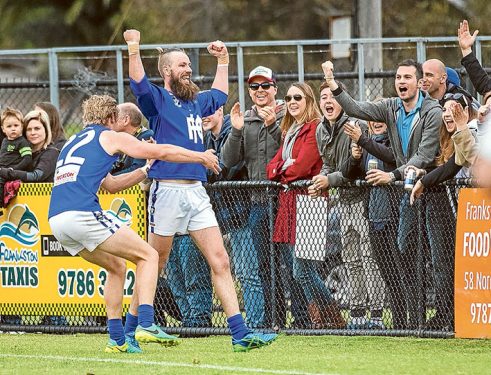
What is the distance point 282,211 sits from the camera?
12.5 metres

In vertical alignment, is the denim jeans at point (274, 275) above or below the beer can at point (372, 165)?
below

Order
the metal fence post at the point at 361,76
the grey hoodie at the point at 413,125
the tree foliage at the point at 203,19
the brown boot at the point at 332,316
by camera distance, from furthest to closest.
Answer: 1. the tree foliage at the point at 203,19
2. the metal fence post at the point at 361,76
3. the brown boot at the point at 332,316
4. the grey hoodie at the point at 413,125

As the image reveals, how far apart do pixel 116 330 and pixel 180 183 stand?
131 centimetres

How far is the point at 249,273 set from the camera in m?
12.6

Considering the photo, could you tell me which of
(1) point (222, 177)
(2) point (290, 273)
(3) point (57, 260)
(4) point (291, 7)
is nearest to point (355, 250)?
(2) point (290, 273)

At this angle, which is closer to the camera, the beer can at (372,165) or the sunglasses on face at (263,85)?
the beer can at (372,165)

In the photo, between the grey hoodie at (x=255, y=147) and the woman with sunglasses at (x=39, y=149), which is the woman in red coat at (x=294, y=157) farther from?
the woman with sunglasses at (x=39, y=149)

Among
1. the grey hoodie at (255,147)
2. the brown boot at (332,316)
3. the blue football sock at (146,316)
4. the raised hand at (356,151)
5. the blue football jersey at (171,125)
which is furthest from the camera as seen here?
the grey hoodie at (255,147)

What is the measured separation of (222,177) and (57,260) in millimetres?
1843

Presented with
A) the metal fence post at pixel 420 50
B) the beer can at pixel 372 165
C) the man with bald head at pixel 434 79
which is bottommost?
the beer can at pixel 372 165

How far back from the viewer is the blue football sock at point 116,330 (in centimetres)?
1088

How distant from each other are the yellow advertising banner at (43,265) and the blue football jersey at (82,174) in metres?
2.29

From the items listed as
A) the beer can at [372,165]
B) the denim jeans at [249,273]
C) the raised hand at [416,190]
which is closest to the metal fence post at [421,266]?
the raised hand at [416,190]

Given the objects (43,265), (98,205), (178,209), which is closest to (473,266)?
(178,209)
